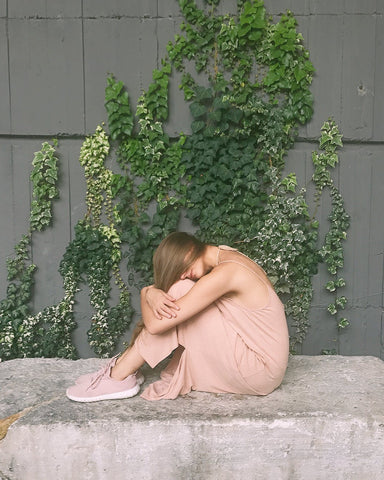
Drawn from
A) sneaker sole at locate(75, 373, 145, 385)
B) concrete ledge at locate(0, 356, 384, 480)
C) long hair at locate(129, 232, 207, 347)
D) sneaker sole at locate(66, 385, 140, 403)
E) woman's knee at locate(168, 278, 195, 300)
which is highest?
long hair at locate(129, 232, 207, 347)

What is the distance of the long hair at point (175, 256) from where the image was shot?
102 inches

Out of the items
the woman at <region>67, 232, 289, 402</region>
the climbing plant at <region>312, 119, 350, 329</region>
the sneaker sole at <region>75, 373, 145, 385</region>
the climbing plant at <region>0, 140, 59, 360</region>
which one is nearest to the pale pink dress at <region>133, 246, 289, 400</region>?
the woman at <region>67, 232, 289, 402</region>

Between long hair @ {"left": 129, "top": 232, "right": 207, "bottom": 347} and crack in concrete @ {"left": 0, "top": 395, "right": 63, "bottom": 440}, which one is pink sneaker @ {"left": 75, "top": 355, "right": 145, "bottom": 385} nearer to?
crack in concrete @ {"left": 0, "top": 395, "right": 63, "bottom": 440}

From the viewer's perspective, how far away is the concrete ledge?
7.84ft

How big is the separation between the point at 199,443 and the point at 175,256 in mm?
848

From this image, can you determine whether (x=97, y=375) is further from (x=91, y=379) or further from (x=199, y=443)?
(x=199, y=443)

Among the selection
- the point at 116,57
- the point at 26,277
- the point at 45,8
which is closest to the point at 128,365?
the point at 26,277

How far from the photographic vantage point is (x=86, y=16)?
405 cm

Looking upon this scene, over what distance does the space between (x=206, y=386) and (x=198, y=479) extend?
1.41 feet

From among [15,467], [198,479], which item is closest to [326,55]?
[198,479]

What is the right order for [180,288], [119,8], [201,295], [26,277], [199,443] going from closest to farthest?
[199,443]
[201,295]
[180,288]
[119,8]
[26,277]

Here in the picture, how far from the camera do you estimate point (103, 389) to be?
2.65 meters

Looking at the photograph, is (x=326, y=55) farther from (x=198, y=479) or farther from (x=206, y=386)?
(x=198, y=479)

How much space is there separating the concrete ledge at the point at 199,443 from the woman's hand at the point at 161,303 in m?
0.44
